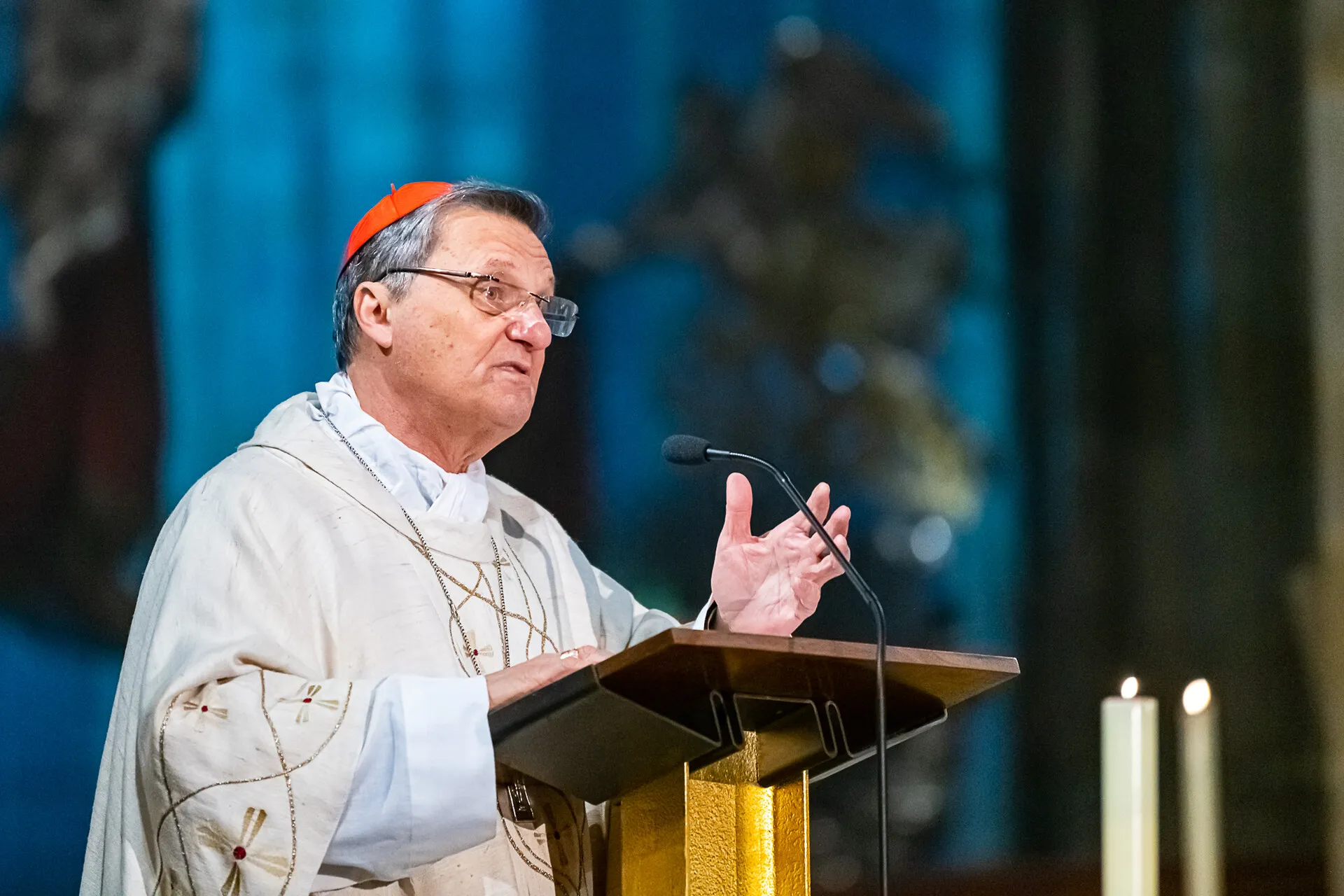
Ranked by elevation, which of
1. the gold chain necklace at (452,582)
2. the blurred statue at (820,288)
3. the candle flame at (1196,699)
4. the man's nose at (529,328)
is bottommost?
the candle flame at (1196,699)

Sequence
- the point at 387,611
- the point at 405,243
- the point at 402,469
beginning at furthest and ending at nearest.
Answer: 1. the point at 405,243
2. the point at 402,469
3. the point at 387,611

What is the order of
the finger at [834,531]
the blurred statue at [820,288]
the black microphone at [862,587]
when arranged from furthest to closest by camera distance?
1. the blurred statue at [820,288]
2. the finger at [834,531]
3. the black microphone at [862,587]

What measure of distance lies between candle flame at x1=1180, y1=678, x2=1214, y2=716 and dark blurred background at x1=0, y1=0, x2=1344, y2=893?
10.5 ft

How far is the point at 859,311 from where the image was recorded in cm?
507

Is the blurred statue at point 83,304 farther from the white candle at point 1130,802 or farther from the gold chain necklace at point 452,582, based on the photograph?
the white candle at point 1130,802

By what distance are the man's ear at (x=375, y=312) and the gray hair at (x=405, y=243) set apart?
0.7 inches

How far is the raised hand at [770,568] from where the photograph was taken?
10.3ft

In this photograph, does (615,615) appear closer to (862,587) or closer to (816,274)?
(862,587)

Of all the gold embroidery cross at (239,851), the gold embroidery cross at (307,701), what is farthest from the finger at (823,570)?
the gold embroidery cross at (239,851)

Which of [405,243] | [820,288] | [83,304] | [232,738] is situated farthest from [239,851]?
[820,288]

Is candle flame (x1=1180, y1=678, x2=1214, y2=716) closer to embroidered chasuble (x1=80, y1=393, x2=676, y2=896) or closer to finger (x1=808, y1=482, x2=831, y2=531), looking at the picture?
embroidered chasuble (x1=80, y1=393, x2=676, y2=896)

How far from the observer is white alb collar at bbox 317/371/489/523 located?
3.32 metres

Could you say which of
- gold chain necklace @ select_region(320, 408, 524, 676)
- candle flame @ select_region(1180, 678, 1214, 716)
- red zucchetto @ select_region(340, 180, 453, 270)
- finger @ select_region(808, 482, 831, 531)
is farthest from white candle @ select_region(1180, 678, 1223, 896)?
red zucchetto @ select_region(340, 180, 453, 270)

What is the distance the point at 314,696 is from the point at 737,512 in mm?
927
